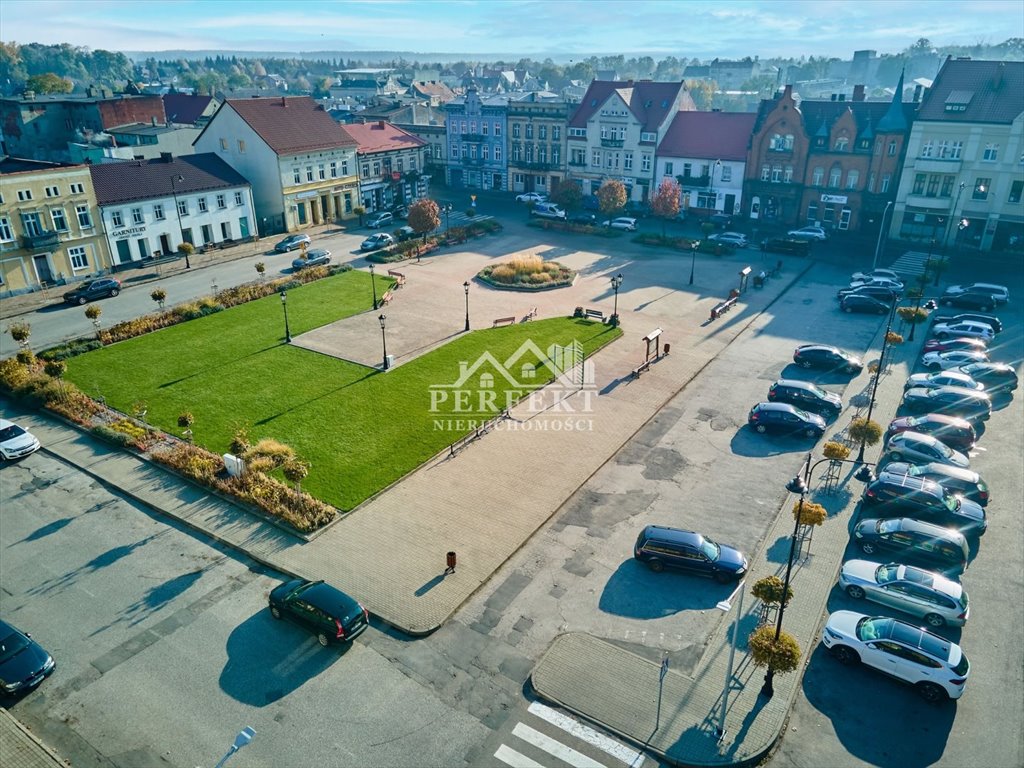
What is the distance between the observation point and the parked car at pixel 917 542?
23.0 m

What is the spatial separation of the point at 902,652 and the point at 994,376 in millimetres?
23951

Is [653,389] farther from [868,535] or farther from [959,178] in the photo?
[959,178]

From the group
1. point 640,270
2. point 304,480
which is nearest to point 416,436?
point 304,480

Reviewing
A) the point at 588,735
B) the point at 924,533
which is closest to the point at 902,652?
the point at 924,533

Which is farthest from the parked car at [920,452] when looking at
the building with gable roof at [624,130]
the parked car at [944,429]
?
the building with gable roof at [624,130]

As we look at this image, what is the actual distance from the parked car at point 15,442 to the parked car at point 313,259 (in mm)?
27380

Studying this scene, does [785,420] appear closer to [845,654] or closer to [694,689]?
[845,654]

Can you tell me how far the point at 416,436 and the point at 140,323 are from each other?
75.2 feet

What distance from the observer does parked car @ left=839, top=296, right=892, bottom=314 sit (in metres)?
46.1

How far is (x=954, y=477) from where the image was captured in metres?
26.6

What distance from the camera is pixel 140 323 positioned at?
138 feet

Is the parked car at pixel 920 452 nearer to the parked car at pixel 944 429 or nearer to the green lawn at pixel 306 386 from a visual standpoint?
the parked car at pixel 944 429

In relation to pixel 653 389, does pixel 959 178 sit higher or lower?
higher

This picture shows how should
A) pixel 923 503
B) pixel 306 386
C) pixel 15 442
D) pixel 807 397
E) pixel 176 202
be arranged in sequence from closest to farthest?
pixel 923 503 < pixel 15 442 < pixel 807 397 < pixel 306 386 < pixel 176 202
